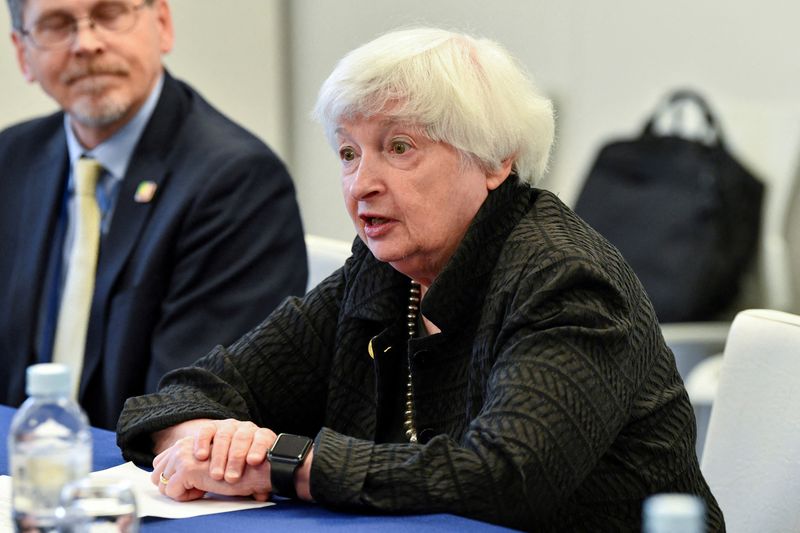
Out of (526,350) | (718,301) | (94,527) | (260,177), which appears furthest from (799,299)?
(94,527)

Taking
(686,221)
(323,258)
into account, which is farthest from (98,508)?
(686,221)

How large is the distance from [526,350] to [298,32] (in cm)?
408

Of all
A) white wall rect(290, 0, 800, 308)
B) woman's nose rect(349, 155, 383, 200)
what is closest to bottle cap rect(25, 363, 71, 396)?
woman's nose rect(349, 155, 383, 200)

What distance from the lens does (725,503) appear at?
2021mm

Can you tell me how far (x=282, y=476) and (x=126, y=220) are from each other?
51.3 inches

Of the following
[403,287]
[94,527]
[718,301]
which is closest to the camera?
[94,527]

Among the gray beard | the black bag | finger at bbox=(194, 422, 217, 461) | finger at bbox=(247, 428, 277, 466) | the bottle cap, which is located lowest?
the black bag

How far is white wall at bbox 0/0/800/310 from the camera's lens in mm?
4395

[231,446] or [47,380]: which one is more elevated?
[47,380]

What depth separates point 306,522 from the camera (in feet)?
5.24

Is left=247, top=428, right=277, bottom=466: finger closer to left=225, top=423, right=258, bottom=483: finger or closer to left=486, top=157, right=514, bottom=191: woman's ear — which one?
left=225, top=423, right=258, bottom=483: finger

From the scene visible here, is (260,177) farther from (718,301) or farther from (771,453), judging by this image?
(718,301)

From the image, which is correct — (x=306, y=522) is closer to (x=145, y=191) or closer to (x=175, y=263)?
(x=175, y=263)

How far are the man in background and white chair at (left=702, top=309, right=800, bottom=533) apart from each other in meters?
1.09
